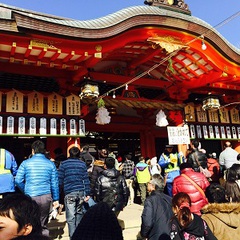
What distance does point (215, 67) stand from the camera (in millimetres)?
8711

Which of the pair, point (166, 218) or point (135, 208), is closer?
point (166, 218)

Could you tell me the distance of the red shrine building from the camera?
668cm

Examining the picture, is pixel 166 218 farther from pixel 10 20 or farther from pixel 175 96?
pixel 175 96

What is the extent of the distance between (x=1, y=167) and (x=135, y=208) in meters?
4.41

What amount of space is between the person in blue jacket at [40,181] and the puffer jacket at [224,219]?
2519 millimetres

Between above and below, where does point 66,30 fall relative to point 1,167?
above

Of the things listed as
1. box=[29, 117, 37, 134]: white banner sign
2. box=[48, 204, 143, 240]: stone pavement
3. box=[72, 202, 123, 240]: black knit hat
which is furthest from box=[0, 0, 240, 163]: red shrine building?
box=[72, 202, 123, 240]: black knit hat

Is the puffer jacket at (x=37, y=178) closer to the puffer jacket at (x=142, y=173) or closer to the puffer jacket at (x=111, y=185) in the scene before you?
the puffer jacket at (x=111, y=185)

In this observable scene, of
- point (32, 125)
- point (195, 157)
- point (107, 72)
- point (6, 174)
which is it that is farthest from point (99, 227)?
point (107, 72)

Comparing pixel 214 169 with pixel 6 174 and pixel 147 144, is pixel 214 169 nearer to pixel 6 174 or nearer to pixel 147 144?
pixel 147 144

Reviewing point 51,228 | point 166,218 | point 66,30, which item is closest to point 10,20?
point 66,30

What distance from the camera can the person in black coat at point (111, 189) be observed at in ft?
16.4

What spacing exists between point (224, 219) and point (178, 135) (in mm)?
5589

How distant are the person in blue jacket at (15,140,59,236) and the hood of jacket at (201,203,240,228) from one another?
100 inches
